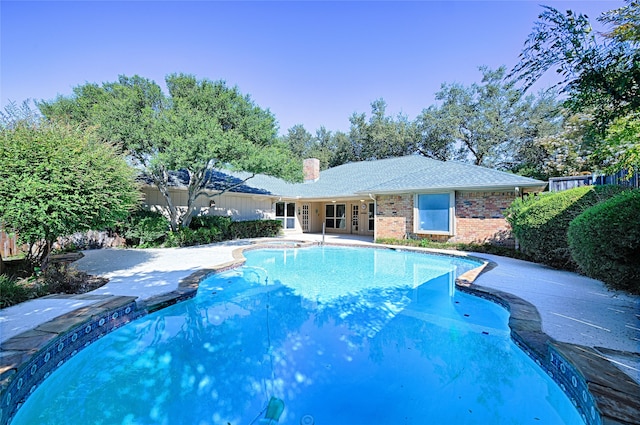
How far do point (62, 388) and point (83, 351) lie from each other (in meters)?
0.72

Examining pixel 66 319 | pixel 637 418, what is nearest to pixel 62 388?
pixel 66 319

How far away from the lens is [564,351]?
3254 millimetres

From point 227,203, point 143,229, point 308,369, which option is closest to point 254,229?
point 227,203

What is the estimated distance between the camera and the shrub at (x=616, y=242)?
3637mm

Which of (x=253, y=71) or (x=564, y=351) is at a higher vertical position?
(x=253, y=71)

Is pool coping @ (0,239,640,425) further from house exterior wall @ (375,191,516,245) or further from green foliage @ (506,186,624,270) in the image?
house exterior wall @ (375,191,516,245)

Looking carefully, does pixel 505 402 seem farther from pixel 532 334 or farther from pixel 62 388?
pixel 62 388

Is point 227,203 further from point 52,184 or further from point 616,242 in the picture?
point 616,242

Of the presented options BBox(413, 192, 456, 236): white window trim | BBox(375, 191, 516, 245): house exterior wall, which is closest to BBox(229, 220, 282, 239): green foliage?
BBox(375, 191, 516, 245): house exterior wall

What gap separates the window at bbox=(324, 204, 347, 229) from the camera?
20281 millimetres

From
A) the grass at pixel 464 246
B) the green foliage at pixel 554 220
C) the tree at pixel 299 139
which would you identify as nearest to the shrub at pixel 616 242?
the green foliage at pixel 554 220

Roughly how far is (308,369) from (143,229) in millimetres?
11016

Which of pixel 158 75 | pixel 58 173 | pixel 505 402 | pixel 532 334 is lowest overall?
pixel 505 402

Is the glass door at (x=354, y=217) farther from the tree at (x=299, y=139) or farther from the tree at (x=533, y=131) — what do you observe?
the tree at (x=299, y=139)
